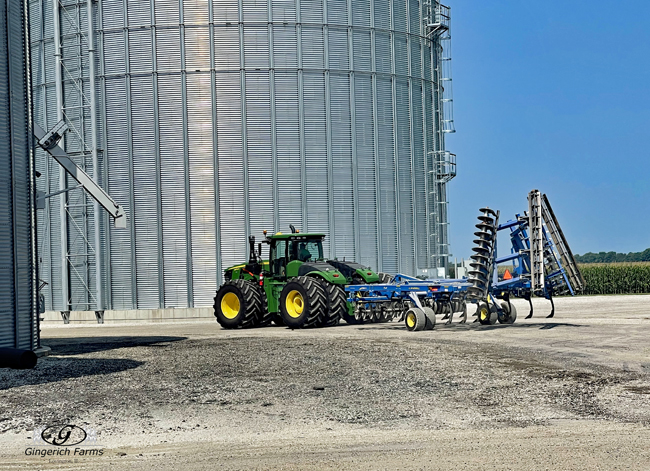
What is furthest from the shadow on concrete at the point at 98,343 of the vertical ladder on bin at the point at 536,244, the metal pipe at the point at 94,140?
the vertical ladder on bin at the point at 536,244

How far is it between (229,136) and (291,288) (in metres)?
9.74

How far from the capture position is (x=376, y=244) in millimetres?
33312

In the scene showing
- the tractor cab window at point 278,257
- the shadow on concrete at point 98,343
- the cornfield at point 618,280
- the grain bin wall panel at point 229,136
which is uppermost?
the grain bin wall panel at point 229,136

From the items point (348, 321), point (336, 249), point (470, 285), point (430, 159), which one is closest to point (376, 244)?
point (336, 249)

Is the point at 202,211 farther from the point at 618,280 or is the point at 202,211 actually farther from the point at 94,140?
the point at 618,280

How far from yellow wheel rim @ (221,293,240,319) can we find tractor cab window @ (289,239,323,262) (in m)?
2.25

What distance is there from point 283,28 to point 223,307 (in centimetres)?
1215

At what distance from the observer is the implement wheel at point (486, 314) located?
77.0ft

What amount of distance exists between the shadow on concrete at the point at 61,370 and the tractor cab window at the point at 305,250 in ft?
33.3

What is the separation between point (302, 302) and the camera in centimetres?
2400

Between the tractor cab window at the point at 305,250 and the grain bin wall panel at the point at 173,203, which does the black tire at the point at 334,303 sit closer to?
the tractor cab window at the point at 305,250

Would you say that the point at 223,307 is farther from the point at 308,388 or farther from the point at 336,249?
the point at 308,388

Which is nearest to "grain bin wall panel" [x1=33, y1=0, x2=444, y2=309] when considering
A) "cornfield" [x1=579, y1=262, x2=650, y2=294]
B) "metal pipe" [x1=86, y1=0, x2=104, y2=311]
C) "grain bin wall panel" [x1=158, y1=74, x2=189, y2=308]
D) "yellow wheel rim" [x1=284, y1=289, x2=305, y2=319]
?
"grain bin wall panel" [x1=158, y1=74, x2=189, y2=308]

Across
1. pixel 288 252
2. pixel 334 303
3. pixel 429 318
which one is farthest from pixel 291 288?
pixel 429 318
